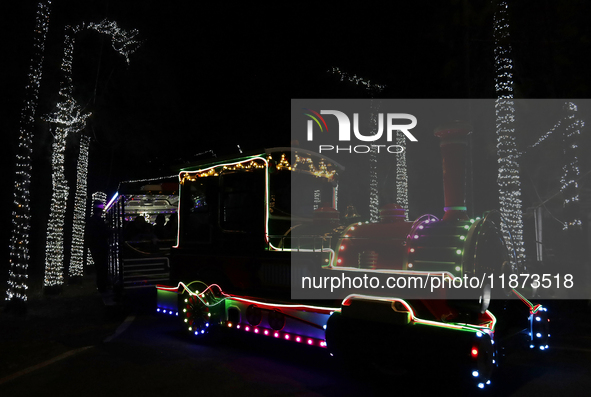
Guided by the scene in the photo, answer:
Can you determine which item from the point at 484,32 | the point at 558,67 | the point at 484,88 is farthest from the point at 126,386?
the point at 484,88

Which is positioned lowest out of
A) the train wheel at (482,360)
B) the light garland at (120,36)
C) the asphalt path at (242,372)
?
the asphalt path at (242,372)

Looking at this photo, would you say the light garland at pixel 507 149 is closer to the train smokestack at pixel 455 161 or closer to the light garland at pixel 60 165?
the train smokestack at pixel 455 161

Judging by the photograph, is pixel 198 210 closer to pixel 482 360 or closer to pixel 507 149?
pixel 482 360

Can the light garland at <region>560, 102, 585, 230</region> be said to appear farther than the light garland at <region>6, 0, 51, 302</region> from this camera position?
Yes

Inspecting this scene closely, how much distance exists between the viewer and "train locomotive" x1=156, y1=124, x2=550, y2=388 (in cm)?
473

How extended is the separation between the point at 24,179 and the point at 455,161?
895 centimetres

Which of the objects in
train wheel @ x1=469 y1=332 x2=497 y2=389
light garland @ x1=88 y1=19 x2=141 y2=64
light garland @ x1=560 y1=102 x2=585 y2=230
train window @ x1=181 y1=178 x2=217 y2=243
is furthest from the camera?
light garland @ x1=88 y1=19 x2=141 y2=64

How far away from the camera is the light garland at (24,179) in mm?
9148

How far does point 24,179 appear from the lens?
31.2 feet

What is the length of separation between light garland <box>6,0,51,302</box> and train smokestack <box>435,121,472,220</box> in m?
8.62

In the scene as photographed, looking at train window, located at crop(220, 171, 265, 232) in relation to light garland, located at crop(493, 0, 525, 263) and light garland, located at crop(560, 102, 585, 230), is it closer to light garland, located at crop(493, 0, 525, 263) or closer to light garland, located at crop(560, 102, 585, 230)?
light garland, located at crop(493, 0, 525, 263)

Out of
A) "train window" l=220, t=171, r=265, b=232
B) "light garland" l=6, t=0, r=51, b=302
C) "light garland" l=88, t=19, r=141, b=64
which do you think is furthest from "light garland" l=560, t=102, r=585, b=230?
"light garland" l=6, t=0, r=51, b=302

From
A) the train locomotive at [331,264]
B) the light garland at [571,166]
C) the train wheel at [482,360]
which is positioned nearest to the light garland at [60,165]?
the train locomotive at [331,264]

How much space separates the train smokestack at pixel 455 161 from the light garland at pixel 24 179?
8.62m
